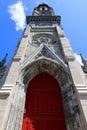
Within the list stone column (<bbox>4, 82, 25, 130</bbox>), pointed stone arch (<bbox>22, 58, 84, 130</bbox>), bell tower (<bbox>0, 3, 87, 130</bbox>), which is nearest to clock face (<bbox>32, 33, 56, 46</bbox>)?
bell tower (<bbox>0, 3, 87, 130</bbox>)

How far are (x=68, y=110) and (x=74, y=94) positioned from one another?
829 millimetres

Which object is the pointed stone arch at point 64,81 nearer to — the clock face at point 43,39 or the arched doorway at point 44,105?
the arched doorway at point 44,105

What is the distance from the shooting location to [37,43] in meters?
13.5

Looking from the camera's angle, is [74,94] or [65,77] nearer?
[74,94]

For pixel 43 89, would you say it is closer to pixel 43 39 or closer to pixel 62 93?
pixel 62 93

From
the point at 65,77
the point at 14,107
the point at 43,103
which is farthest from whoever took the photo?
the point at 65,77

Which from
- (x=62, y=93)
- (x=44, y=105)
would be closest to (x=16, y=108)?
(x=44, y=105)

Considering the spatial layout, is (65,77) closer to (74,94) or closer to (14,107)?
(74,94)

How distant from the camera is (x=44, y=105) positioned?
8969 mm

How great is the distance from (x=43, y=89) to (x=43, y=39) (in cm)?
553

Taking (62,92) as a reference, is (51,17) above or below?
above

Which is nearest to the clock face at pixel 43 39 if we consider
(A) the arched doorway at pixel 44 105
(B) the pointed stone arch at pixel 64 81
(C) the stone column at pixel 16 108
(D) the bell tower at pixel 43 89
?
(D) the bell tower at pixel 43 89

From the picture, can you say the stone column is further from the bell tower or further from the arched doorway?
the arched doorway

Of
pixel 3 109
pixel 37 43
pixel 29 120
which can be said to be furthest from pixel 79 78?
pixel 37 43
